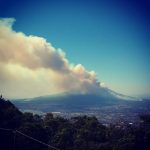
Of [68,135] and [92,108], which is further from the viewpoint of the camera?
[92,108]

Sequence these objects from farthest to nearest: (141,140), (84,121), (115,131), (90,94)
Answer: (90,94), (84,121), (115,131), (141,140)

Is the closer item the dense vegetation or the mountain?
the dense vegetation

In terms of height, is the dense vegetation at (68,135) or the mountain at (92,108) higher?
the mountain at (92,108)

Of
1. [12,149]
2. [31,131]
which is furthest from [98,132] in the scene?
[12,149]

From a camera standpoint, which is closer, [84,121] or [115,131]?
[115,131]

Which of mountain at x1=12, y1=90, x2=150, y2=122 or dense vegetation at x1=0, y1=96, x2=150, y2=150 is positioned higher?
mountain at x1=12, y1=90, x2=150, y2=122

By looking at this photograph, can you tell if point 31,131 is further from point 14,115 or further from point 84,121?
point 84,121

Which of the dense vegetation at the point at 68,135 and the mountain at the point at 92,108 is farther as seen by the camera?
the mountain at the point at 92,108

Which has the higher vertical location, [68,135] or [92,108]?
[92,108]
